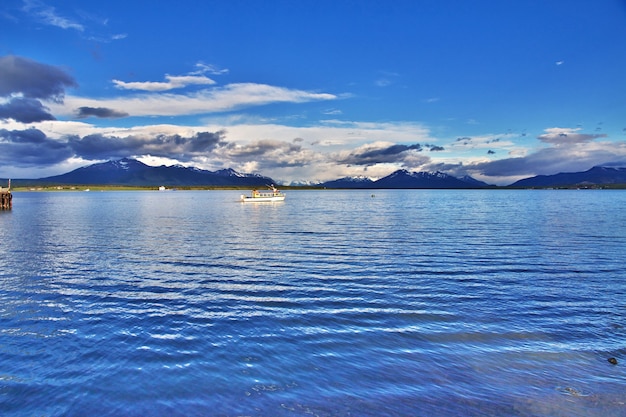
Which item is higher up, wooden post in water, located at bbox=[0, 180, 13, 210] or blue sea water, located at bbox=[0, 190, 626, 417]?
wooden post in water, located at bbox=[0, 180, 13, 210]

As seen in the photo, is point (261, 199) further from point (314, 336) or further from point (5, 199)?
point (314, 336)

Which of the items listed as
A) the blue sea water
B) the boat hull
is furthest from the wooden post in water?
the blue sea water

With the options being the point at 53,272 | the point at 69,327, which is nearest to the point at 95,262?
the point at 53,272

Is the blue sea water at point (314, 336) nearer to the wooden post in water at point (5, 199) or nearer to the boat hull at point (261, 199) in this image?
the wooden post in water at point (5, 199)

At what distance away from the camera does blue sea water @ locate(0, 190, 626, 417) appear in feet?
35.0

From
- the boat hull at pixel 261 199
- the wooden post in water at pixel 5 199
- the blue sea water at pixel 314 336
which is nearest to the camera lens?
the blue sea water at pixel 314 336

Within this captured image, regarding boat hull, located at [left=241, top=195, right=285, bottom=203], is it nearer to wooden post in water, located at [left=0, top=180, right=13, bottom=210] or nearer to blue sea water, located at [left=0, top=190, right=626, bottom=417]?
wooden post in water, located at [left=0, top=180, right=13, bottom=210]

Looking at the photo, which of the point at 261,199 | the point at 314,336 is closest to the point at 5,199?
the point at 261,199

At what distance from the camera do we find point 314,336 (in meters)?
15.1

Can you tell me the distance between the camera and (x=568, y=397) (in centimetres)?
1073

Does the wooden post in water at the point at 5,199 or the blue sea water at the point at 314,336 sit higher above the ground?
the wooden post in water at the point at 5,199

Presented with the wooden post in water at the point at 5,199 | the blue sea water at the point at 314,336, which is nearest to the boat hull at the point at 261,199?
the wooden post in water at the point at 5,199

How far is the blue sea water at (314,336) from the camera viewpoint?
10.7m

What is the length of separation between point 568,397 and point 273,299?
12725mm
